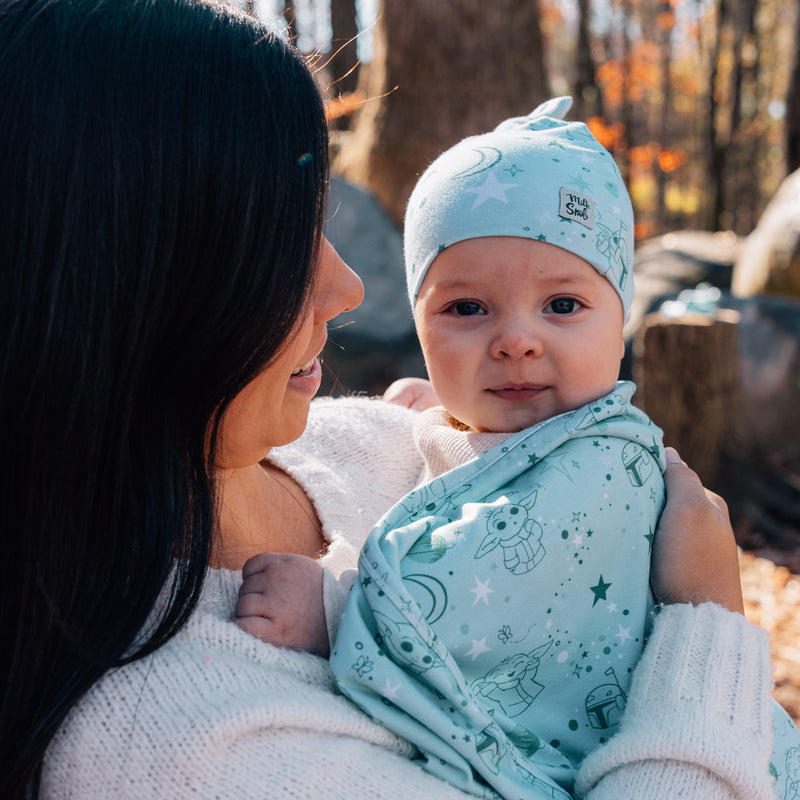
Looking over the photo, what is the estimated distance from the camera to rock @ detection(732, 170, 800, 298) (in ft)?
25.5

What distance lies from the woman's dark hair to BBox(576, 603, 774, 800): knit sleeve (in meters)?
0.70

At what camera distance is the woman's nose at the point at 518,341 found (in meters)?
1.63

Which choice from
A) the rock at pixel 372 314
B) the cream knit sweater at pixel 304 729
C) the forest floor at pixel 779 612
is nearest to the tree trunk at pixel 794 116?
the rock at pixel 372 314

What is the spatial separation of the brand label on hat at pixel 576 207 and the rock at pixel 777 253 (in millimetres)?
6838

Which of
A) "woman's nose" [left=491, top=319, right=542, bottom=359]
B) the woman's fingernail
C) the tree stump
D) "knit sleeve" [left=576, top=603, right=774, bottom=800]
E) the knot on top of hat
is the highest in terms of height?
the knot on top of hat

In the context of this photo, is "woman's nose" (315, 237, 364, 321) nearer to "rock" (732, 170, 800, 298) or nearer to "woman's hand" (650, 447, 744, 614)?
"woman's hand" (650, 447, 744, 614)

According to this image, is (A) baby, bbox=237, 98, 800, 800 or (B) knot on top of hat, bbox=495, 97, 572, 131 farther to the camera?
(B) knot on top of hat, bbox=495, 97, 572, 131

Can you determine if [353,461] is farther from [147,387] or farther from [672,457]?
[147,387]

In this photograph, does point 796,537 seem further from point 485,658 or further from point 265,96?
point 265,96

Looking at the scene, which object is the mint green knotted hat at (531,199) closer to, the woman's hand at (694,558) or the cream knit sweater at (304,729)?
the woman's hand at (694,558)

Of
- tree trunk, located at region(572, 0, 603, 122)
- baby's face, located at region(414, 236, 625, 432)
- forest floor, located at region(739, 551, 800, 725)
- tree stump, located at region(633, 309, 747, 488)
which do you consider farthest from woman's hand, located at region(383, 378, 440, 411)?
tree trunk, located at region(572, 0, 603, 122)

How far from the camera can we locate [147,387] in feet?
3.95

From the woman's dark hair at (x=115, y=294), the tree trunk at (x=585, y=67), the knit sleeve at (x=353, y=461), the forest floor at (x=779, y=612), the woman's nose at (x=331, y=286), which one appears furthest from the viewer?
the tree trunk at (x=585, y=67)

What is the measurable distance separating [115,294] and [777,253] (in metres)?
7.91
